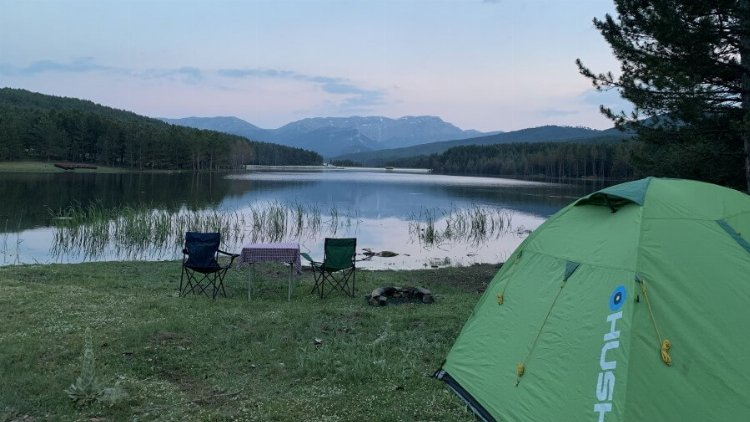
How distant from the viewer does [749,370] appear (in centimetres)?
346

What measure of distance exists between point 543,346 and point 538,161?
320 feet

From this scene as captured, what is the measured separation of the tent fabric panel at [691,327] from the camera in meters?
3.35

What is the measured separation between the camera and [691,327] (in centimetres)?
357

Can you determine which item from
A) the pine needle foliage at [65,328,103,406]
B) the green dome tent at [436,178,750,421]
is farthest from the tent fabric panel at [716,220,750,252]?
the pine needle foliage at [65,328,103,406]

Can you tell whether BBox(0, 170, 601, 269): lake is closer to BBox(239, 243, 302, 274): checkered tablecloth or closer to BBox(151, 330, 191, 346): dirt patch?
BBox(239, 243, 302, 274): checkered tablecloth

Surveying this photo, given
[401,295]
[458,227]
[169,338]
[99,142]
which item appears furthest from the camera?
[99,142]

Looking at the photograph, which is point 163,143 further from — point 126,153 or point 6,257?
point 6,257

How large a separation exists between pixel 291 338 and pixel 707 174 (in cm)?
869

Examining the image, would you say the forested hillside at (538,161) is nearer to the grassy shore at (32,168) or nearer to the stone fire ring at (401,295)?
the stone fire ring at (401,295)

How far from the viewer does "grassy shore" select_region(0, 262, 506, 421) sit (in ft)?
14.3

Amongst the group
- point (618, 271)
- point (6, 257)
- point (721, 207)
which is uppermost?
point (721, 207)

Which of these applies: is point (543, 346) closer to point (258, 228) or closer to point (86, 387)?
point (86, 387)

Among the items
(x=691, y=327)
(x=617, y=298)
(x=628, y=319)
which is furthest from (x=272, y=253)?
(x=691, y=327)

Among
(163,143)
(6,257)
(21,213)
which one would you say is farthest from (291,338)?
(163,143)
